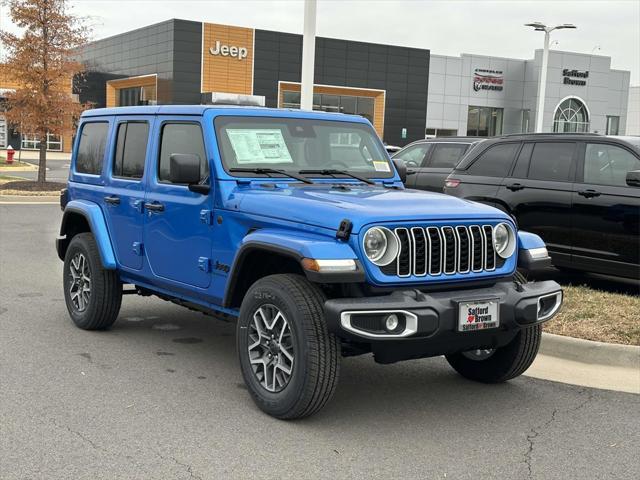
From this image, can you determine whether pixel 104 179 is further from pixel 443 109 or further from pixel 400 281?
pixel 443 109

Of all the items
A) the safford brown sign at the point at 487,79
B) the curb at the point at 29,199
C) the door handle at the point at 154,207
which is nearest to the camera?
the door handle at the point at 154,207

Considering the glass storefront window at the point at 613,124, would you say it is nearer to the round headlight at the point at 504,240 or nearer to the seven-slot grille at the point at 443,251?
the round headlight at the point at 504,240

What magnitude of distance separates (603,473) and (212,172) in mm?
3143

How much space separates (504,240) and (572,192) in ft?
13.2

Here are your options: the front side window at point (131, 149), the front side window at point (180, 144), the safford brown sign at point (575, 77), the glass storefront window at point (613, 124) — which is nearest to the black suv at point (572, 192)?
the front side window at point (180, 144)

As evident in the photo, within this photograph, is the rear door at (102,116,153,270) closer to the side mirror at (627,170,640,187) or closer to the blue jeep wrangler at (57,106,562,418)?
the blue jeep wrangler at (57,106,562,418)

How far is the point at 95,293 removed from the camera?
670 cm

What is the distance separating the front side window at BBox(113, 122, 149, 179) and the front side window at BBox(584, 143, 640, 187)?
16.4 feet

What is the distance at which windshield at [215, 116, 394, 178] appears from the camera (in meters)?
5.67

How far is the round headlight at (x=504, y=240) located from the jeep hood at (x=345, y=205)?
0.10 m

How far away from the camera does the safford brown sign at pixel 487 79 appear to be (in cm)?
5925

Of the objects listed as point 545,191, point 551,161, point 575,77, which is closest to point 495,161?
point 551,161

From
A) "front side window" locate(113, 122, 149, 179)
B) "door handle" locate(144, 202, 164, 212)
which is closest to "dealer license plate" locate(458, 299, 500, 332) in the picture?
"door handle" locate(144, 202, 164, 212)

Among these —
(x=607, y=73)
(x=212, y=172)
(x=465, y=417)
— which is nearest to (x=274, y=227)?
(x=212, y=172)
